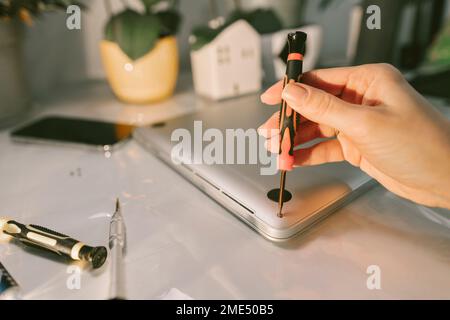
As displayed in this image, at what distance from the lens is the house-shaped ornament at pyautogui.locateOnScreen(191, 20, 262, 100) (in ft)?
2.76

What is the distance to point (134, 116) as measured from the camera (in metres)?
0.83

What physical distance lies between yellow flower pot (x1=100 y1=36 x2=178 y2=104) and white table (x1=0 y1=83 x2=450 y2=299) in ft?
0.94

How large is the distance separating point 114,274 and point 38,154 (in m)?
0.35

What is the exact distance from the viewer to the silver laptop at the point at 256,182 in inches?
Result: 18.0

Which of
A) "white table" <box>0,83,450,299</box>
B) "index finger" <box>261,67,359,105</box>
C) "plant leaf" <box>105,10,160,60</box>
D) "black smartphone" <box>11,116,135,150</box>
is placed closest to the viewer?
"white table" <box>0,83,450,299</box>

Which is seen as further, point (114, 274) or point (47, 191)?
point (47, 191)

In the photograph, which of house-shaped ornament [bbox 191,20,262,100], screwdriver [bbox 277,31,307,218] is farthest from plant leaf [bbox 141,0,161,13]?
screwdriver [bbox 277,31,307,218]

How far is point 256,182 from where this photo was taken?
505mm

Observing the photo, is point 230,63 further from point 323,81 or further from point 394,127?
point 394,127

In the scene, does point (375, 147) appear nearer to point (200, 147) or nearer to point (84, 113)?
point (200, 147)

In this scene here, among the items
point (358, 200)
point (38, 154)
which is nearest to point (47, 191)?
point (38, 154)

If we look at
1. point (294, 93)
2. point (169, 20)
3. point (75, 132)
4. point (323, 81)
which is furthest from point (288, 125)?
point (169, 20)

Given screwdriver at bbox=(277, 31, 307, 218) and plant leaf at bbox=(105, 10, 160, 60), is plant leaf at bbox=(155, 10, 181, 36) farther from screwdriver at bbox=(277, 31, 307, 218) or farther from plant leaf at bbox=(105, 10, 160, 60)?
screwdriver at bbox=(277, 31, 307, 218)

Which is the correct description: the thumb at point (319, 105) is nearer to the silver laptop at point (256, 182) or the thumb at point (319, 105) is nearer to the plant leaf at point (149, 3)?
the silver laptop at point (256, 182)
